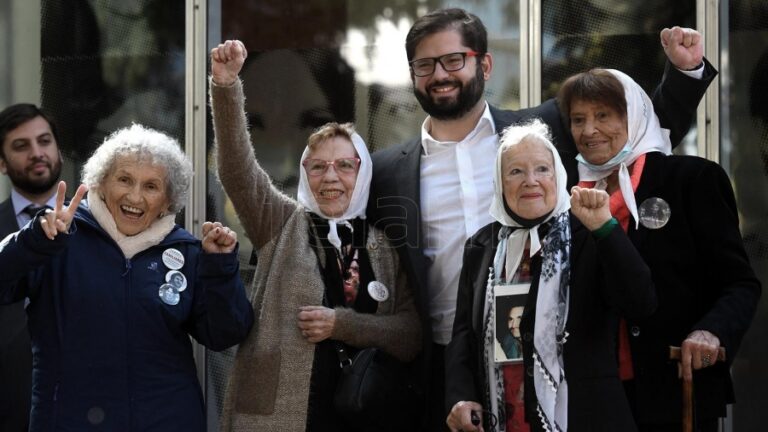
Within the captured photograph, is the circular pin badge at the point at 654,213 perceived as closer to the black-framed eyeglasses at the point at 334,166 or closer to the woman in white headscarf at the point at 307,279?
the woman in white headscarf at the point at 307,279

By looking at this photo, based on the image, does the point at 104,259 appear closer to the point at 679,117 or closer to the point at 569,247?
the point at 569,247

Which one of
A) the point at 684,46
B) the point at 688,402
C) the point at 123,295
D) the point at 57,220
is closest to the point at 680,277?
the point at 688,402

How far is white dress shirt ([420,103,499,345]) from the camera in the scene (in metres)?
4.15

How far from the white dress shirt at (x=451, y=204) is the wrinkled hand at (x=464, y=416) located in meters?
0.62

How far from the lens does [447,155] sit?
14.3ft

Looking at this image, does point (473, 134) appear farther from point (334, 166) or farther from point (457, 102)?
point (334, 166)

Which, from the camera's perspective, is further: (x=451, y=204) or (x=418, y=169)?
(x=418, y=169)

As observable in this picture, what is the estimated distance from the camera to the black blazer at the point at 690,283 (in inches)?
142

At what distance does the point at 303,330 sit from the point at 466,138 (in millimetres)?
1027

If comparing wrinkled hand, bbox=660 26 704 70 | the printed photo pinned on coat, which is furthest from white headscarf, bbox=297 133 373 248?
wrinkled hand, bbox=660 26 704 70

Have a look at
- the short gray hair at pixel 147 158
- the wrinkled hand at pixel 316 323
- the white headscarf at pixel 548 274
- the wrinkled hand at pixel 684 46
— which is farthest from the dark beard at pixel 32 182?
the wrinkled hand at pixel 684 46

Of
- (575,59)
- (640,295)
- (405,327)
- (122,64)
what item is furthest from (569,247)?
(122,64)

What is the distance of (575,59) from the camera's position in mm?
5168

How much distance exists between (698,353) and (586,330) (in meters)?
0.39
